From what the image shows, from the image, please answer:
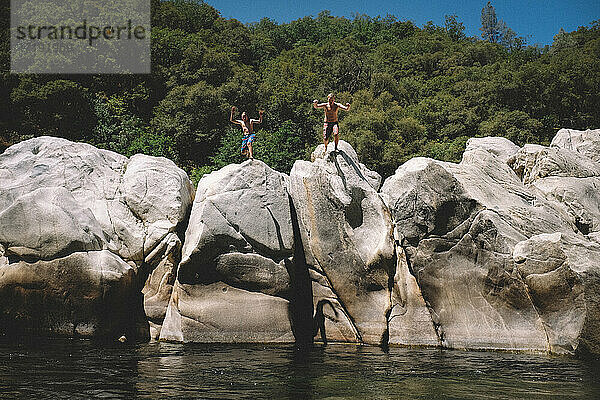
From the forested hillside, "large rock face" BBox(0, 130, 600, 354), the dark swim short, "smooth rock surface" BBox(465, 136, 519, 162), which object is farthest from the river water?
the forested hillside

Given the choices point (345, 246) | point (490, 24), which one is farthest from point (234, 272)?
point (490, 24)

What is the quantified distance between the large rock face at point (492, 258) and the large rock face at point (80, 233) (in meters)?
6.71

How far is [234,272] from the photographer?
14.2 meters

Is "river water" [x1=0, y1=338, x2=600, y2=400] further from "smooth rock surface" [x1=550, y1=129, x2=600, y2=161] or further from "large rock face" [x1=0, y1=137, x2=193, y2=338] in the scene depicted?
"smooth rock surface" [x1=550, y1=129, x2=600, y2=161]

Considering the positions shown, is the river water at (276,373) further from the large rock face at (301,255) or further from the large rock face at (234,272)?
the large rock face at (301,255)

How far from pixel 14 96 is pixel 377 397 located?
27.1 meters

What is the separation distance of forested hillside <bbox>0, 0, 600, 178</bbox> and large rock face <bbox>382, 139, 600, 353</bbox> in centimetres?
1539

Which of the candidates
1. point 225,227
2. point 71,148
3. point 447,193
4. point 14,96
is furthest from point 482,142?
point 14,96

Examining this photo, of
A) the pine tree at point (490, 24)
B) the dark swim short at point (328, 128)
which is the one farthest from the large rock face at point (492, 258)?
the pine tree at point (490, 24)

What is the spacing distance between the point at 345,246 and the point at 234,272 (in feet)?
9.79

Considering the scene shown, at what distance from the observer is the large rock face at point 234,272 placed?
1388 centimetres

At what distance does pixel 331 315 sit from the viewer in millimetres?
14844

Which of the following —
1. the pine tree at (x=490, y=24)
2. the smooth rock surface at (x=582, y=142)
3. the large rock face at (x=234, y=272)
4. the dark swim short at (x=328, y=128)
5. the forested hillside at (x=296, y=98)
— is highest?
the pine tree at (x=490, y=24)

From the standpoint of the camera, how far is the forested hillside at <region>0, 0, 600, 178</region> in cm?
2980
